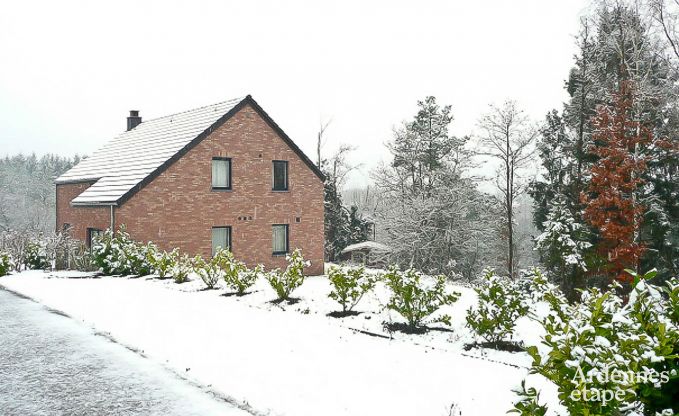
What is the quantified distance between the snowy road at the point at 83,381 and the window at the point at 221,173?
13349 millimetres

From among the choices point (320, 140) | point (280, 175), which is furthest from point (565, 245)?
point (320, 140)

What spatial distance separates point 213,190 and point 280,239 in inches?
165

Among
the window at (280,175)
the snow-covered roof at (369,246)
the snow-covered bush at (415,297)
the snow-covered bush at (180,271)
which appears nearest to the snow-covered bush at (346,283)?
the snow-covered bush at (415,297)

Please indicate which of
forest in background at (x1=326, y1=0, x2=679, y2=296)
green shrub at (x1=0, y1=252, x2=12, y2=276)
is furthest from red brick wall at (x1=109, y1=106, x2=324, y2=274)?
forest in background at (x1=326, y1=0, x2=679, y2=296)

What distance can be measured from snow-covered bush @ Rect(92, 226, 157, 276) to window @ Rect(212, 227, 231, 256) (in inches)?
157

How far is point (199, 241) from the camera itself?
22516 mm

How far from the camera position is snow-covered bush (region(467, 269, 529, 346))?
9062mm

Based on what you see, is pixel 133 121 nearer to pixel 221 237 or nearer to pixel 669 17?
pixel 221 237

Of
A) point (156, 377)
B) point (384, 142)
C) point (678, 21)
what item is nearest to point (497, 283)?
point (156, 377)

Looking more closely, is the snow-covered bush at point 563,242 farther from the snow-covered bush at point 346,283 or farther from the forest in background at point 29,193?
the forest in background at point 29,193

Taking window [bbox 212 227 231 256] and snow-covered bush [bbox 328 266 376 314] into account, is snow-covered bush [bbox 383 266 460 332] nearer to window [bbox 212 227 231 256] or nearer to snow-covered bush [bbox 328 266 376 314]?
snow-covered bush [bbox 328 266 376 314]

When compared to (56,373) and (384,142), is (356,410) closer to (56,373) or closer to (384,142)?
(56,373)

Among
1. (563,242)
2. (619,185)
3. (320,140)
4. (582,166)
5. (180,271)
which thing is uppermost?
A: (320,140)

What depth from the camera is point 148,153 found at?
79.9 feet
